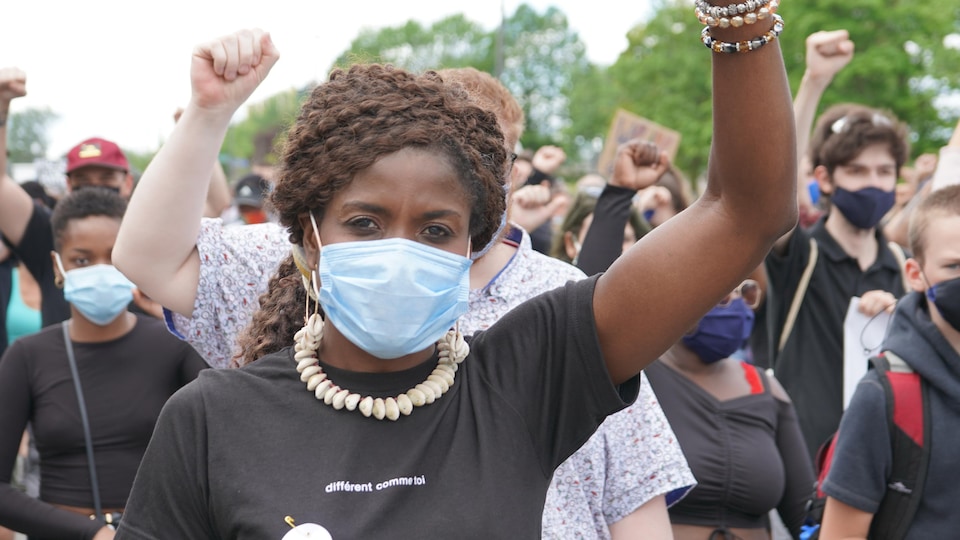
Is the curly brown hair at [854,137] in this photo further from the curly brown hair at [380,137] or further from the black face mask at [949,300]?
the curly brown hair at [380,137]

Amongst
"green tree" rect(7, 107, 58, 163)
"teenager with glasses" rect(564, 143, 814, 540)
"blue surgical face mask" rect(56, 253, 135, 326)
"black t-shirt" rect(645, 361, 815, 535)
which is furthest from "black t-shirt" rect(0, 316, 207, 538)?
"green tree" rect(7, 107, 58, 163)

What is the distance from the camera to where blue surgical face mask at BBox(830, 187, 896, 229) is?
5.34 metres

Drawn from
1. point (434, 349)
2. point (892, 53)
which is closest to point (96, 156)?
point (434, 349)

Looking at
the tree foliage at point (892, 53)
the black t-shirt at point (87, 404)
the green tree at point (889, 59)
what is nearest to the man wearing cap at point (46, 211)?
the black t-shirt at point (87, 404)

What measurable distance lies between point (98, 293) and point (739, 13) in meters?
3.23

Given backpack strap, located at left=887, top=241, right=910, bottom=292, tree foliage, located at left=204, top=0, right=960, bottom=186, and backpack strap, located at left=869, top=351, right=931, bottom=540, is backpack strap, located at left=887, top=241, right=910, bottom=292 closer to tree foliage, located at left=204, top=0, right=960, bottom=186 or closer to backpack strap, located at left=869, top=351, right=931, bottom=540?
backpack strap, located at left=869, top=351, right=931, bottom=540

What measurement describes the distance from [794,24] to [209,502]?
32400 mm

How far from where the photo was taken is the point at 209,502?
197 centimetres

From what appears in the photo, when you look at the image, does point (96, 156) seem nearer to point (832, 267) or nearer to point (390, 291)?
point (832, 267)

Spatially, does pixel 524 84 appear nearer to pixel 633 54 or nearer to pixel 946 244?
pixel 633 54

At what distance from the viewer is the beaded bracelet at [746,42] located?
1.80 meters

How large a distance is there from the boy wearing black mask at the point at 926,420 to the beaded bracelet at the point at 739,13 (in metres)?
1.89

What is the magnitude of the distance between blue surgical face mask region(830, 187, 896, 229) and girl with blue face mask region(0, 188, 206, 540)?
3.15 meters

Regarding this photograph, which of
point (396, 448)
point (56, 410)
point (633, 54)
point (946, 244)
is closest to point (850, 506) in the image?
point (946, 244)
